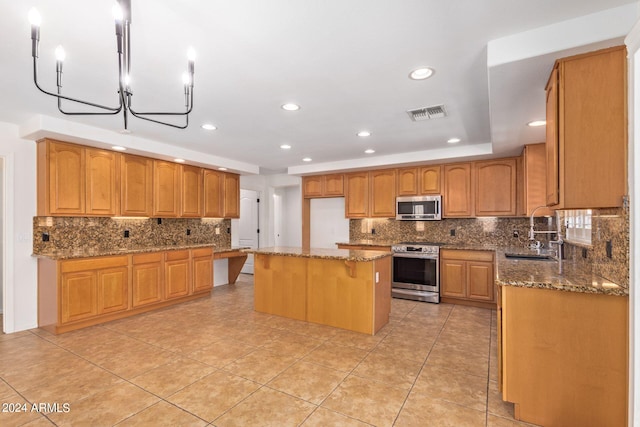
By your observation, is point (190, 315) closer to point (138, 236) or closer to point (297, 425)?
point (138, 236)

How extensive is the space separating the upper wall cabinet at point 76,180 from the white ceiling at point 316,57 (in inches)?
15.1

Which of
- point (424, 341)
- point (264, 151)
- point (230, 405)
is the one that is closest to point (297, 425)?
point (230, 405)

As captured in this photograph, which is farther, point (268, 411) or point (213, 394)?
point (213, 394)

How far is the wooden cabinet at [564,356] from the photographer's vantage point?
182 cm

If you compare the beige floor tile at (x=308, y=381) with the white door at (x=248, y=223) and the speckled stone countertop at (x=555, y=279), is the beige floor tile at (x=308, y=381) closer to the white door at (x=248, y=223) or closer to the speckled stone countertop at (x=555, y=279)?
the speckled stone countertop at (x=555, y=279)

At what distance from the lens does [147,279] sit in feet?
14.5

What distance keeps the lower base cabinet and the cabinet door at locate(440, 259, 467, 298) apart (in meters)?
4.02

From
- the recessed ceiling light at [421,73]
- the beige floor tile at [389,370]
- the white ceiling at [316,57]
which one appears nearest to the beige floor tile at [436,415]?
the beige floor tile at [389,370]

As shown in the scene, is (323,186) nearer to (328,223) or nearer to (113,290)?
(328,223)

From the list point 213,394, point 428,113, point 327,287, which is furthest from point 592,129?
point 213,394

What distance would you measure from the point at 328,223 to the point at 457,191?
2.82 metres

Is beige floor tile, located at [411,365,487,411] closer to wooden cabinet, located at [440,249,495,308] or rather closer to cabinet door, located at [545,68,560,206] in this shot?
cabinet door, located at [545,68,560,206]

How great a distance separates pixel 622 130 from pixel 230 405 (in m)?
2.99

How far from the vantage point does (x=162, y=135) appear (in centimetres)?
418
